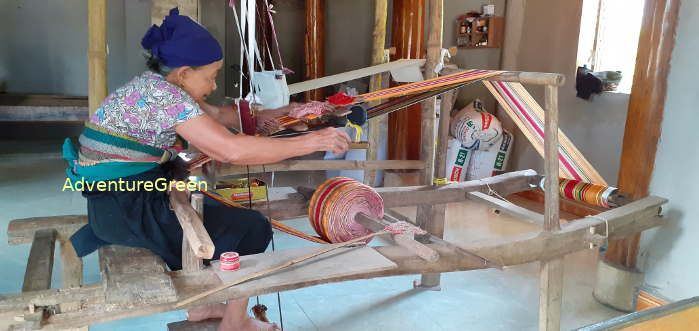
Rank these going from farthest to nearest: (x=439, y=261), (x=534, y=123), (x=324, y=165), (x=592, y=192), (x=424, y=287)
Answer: (x=424, y=287)
(x=324, y=165)
(x=534, y=123)
(x=592, y=192)
(x=439, y=261)

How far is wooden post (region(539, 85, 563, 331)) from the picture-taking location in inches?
75.7

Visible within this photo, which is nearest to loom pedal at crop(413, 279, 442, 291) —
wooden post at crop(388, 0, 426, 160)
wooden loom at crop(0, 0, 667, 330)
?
wooden loom at crop(0, 0, 667, 330)

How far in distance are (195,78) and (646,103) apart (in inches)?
80.1

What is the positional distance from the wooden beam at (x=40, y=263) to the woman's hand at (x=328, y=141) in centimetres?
87

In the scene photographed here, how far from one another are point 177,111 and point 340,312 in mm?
1453

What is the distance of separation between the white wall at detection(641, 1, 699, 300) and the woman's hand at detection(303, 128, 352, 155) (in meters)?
1.62

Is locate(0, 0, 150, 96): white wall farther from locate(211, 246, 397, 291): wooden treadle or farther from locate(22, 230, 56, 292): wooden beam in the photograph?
locate(211, 246, 397, 291): wooden treadle

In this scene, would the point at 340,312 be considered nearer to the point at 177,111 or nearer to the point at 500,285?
the point at 500,285

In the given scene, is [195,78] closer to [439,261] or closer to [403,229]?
[403,229]

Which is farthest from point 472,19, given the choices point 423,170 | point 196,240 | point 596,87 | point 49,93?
point 49,93

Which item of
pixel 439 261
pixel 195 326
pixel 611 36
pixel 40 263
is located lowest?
pixel 195 326

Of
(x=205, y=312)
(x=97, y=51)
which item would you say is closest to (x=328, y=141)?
(x=205, y=312)

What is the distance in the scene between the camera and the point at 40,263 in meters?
1.75

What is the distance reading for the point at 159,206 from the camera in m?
1.79
